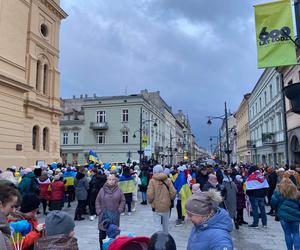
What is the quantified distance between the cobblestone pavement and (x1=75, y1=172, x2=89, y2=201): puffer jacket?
0.92 meters

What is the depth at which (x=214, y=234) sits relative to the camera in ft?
9.09

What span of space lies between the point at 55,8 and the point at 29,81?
27.3 ft

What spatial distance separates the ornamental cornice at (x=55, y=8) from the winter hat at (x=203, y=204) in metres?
26.3

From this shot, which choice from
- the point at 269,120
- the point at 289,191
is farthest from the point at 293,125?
the point at 289,191

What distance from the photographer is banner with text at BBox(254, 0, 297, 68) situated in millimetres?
7137

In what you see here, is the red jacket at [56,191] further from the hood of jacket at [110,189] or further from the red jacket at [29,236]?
the red jacket at [29,236]

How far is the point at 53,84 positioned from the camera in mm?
26656

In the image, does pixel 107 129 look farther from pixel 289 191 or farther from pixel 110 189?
pixel 289 191

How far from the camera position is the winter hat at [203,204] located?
2.96 meters

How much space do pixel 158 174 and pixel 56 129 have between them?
2111cm

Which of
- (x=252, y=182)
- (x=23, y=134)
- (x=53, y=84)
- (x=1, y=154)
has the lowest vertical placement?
(x=252, y=182)

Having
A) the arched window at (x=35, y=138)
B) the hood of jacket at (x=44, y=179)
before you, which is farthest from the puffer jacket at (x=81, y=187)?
the arched window at (x=35, y=138)

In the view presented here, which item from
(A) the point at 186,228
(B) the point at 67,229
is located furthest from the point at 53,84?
(B) the point at 67,229

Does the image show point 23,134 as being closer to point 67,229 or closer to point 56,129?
point 56,129
